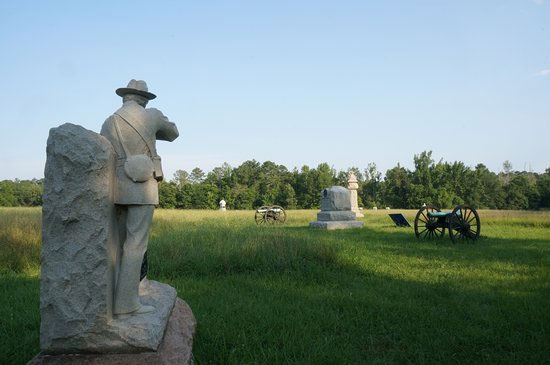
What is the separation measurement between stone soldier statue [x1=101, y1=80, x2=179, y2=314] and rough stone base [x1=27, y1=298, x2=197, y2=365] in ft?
0.95

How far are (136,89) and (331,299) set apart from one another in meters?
3.45

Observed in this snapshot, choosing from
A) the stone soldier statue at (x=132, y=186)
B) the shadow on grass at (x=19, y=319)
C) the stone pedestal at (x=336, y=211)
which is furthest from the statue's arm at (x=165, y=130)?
the stone pedestal at (x=336, y=211)

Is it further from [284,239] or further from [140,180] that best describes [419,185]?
[140,180]

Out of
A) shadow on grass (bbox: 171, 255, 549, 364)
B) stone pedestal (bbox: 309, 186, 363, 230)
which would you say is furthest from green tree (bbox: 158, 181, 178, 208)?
shadow on grass (bbox: 171, 255, 549, 364)

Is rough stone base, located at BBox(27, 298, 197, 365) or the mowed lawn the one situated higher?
rough stone base, located at BBox(27, 298, 197, 365)

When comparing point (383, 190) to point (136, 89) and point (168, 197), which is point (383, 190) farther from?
point (136, 89)

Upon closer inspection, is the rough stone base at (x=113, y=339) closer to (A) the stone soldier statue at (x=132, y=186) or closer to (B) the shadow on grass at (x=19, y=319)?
(A) the stone soldier statue at (x=132, y=186)

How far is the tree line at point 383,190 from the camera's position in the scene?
47.2 meters

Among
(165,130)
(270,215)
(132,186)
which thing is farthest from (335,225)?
(132,186)

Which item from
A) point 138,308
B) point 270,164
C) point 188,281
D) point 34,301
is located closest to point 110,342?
point 138,308

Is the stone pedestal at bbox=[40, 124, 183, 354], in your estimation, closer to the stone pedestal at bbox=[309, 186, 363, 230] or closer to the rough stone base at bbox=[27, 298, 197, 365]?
the rough stone base at bbox=[27, 298, 197, 365]

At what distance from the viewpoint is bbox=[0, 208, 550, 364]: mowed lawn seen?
142 inches

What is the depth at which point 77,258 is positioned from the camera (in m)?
2.61

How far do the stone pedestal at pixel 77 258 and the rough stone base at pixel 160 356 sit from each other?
0.14 feet
